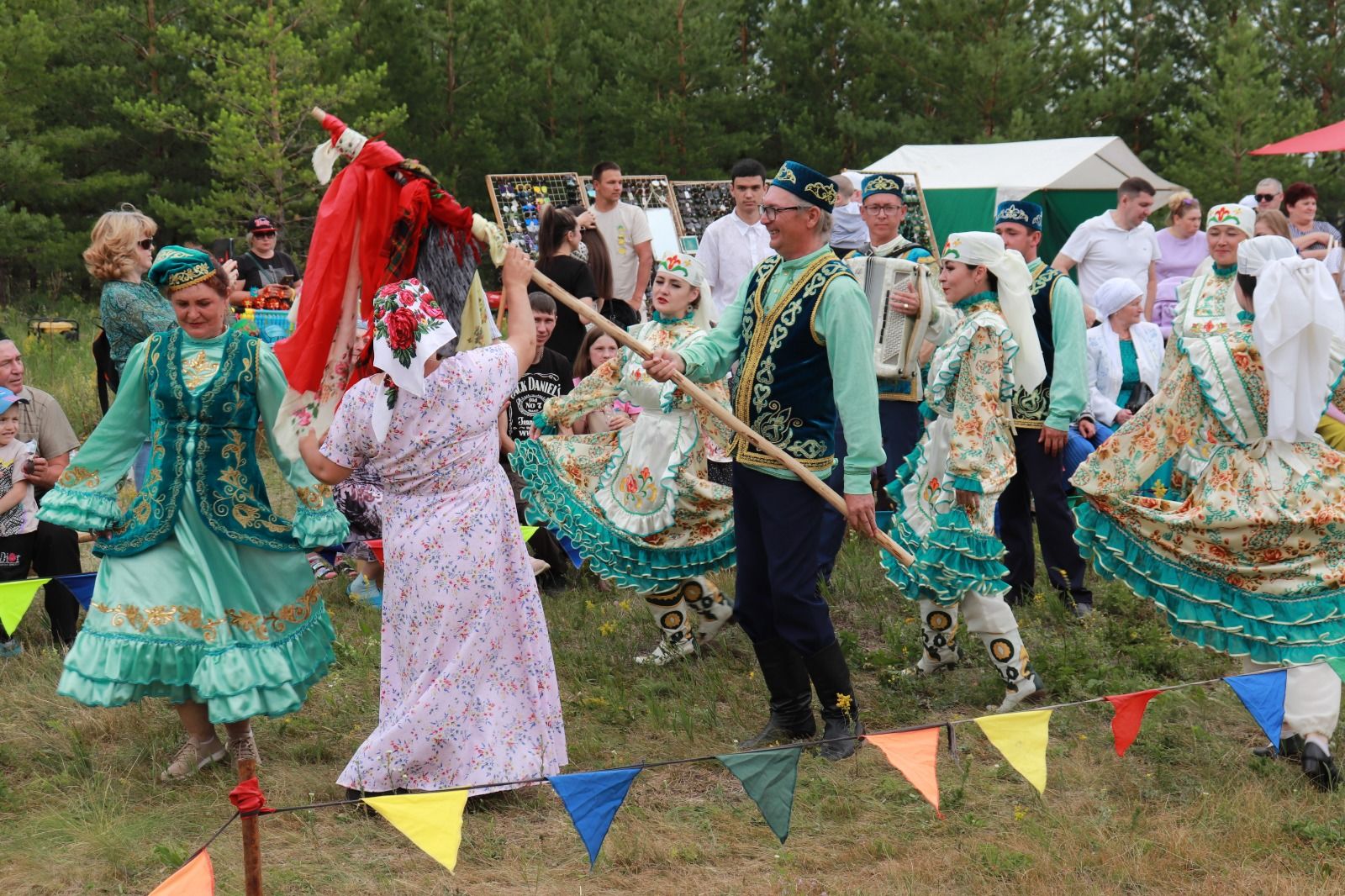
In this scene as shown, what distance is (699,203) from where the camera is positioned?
13375mm

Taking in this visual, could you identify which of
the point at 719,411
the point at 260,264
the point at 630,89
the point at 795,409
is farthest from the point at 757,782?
the point at 630,89

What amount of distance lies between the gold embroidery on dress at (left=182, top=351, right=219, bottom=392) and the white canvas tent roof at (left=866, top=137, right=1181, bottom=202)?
11.4m

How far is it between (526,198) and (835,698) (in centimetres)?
789

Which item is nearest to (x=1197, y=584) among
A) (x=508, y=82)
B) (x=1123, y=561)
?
(x=1123, y=561)

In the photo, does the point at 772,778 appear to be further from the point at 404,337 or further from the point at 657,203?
the point at 657,203

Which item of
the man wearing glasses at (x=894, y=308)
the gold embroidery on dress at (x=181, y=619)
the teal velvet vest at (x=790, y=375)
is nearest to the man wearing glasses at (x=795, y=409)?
the teal velvet vest at (x=790, y=375)

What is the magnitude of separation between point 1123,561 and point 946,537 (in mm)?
682

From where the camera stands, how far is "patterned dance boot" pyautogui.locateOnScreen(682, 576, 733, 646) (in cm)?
636

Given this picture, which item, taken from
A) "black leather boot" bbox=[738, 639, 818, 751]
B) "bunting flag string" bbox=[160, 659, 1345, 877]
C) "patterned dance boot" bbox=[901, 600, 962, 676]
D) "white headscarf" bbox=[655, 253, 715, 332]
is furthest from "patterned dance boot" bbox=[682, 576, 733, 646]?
"bunting flag string" bbox=[160, 659, 1345, 877]

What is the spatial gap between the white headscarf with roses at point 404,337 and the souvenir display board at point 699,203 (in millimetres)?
8734

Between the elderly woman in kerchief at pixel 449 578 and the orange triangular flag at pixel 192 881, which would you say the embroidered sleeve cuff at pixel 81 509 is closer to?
the elderly woman in kerchief at pixel 449 578

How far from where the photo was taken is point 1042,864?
430cm

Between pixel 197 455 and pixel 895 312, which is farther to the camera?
pixel 895 312

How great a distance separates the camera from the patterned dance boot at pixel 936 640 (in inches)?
235
